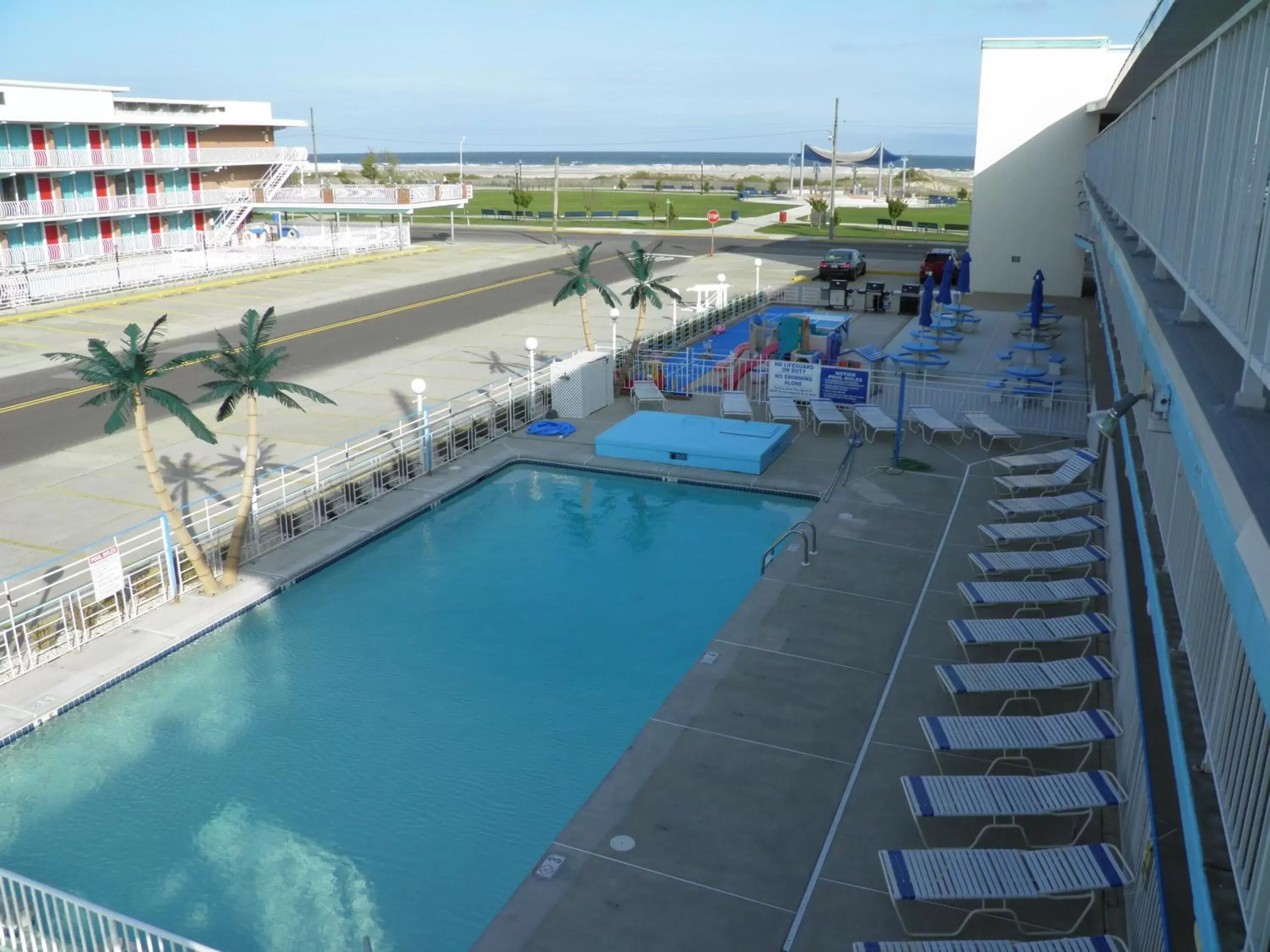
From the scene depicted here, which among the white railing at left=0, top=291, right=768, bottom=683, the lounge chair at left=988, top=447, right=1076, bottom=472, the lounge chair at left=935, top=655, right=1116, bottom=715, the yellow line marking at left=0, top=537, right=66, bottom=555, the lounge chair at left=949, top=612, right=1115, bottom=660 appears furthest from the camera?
the lounge chair at left=988, top=447, right=1076, bottom=472

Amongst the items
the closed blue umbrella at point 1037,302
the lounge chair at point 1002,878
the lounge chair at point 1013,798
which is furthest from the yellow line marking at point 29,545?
the closed blue umbrella at point 1037,302

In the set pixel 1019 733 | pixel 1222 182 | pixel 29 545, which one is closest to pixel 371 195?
pixel 29 545

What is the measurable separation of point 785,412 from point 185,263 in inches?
1314

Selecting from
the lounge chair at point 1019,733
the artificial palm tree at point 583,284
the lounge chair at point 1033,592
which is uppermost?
the artificial palm tree at point 583,284

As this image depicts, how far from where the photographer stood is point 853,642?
13.3 meters

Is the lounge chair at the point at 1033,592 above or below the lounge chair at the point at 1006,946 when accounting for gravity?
above

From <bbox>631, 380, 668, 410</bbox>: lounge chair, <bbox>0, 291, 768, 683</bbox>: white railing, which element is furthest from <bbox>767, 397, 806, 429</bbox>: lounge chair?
<bbox>0, 291, 768, 683</bbox>: white railing

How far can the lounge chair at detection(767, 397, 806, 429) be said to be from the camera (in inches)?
901

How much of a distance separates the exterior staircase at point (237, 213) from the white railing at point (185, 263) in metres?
0.47

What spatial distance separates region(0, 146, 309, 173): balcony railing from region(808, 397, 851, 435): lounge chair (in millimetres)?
34692

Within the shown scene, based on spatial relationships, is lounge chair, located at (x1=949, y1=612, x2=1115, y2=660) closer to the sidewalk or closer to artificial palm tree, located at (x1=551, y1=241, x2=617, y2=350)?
the sidewalk

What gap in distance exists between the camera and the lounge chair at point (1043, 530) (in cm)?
1509

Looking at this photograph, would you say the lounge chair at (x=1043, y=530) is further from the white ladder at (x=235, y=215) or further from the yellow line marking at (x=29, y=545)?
the white ladder at (x=235, y=215)

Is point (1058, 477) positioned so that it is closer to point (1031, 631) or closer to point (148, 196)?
point (1031, 631)
